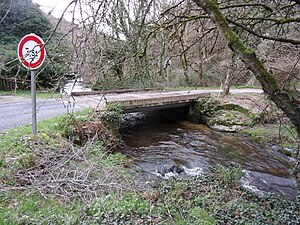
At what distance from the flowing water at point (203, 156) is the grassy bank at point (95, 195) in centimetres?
117

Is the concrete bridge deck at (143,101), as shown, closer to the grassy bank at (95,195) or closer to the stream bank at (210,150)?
the stream bank at (210,150)

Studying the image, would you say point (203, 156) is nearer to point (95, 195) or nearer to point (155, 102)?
point (155, 102)

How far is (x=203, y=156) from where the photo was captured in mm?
7676

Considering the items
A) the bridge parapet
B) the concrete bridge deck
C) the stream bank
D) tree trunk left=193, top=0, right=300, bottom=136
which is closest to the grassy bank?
the stream bank

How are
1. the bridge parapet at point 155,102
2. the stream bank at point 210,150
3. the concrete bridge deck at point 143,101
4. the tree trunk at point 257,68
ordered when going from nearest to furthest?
the tree trunk at point 257,68 → the stream bank at point 210,150 → the concrete bridge deck at point 143,101 → the bridge parapet at point 155,102

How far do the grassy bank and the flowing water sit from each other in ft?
3.84

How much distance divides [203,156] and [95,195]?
4.81 m

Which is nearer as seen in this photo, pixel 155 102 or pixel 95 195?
pixel 95 195

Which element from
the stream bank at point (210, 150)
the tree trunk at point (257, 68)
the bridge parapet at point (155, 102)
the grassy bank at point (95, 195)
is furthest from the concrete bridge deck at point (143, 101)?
the tree trunk at point (257, 68)

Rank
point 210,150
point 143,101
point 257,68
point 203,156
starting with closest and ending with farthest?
1. point 257,68
2. point 203,156
3. point 210,150
4. point 143,101

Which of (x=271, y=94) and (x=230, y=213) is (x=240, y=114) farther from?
(x=271, y=94)

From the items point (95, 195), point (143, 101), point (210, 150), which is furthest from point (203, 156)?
point (95, 195)

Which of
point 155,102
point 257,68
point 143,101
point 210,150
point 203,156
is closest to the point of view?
point 257,68

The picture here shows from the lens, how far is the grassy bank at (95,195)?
3.04m
